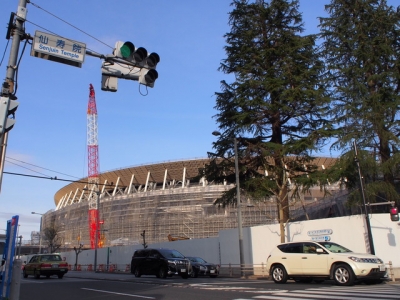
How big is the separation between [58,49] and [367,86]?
2206cm

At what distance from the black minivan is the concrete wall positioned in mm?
5718

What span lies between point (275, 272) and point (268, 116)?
42.2ft

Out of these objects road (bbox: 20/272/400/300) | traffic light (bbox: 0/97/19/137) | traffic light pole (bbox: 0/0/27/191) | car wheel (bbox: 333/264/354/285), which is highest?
traffic light pole (bbox: 0/0/27/191)

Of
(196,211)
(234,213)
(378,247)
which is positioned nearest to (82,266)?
(196,211)

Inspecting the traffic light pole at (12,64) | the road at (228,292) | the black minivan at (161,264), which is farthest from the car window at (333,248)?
the traffic light pole at (12,64)

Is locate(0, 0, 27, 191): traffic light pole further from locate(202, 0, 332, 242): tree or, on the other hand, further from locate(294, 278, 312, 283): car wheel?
locate(202, 0, 332, 242): tree

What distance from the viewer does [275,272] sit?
1537 centimetres

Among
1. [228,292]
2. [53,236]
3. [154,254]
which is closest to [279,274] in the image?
[228,292]

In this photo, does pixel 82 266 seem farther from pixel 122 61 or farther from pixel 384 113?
pixel 122 61

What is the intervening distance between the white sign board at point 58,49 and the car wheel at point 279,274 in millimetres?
11067

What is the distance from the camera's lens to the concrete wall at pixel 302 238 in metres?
19.9

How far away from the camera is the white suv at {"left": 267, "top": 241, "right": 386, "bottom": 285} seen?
42.9 ft

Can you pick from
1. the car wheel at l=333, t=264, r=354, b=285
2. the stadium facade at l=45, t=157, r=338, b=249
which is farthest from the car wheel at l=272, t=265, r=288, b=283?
the stadium facade at l=45, t=157, r=338, b=249

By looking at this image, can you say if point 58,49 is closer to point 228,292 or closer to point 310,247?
point 228,292
